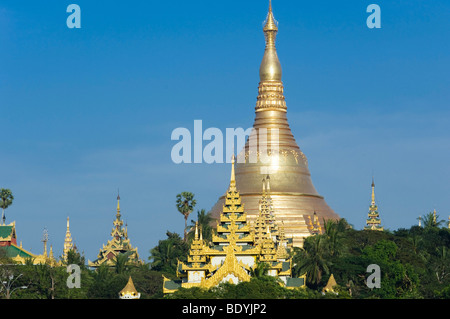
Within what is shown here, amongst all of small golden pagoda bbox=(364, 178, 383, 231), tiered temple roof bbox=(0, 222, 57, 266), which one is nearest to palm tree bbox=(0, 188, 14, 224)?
tiered temple roof bbox=(0, 222, 57, 266)

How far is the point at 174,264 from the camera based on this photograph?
110 metres

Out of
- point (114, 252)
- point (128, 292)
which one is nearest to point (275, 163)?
point (114, 252)

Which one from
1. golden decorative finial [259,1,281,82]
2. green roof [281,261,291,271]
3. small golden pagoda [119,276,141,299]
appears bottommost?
small golden pagoda [119,276,141,299]

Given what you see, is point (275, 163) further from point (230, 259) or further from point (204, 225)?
point (230, 259)

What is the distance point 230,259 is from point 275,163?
50375mm

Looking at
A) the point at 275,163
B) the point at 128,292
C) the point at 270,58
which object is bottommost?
the point at 128,292

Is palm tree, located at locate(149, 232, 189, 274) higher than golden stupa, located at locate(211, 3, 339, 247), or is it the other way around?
golden stupa, located at locate(211, 3, 339, 247)

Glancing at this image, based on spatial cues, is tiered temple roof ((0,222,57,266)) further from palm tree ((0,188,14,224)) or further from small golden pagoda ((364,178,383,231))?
small golden pagoda ((364,178,383,231))

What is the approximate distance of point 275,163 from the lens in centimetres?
13438

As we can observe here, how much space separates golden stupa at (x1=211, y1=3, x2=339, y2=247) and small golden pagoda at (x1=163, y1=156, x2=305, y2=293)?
35.8 m

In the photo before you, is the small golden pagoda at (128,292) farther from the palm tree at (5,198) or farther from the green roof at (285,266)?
the palm tree at (5,198)

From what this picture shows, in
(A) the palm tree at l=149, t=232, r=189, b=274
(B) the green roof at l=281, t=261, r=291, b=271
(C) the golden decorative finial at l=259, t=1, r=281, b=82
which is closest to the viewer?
(B) the green roof at l=281, t=261, r=291, b=271

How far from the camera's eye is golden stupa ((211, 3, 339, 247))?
12988 cm
